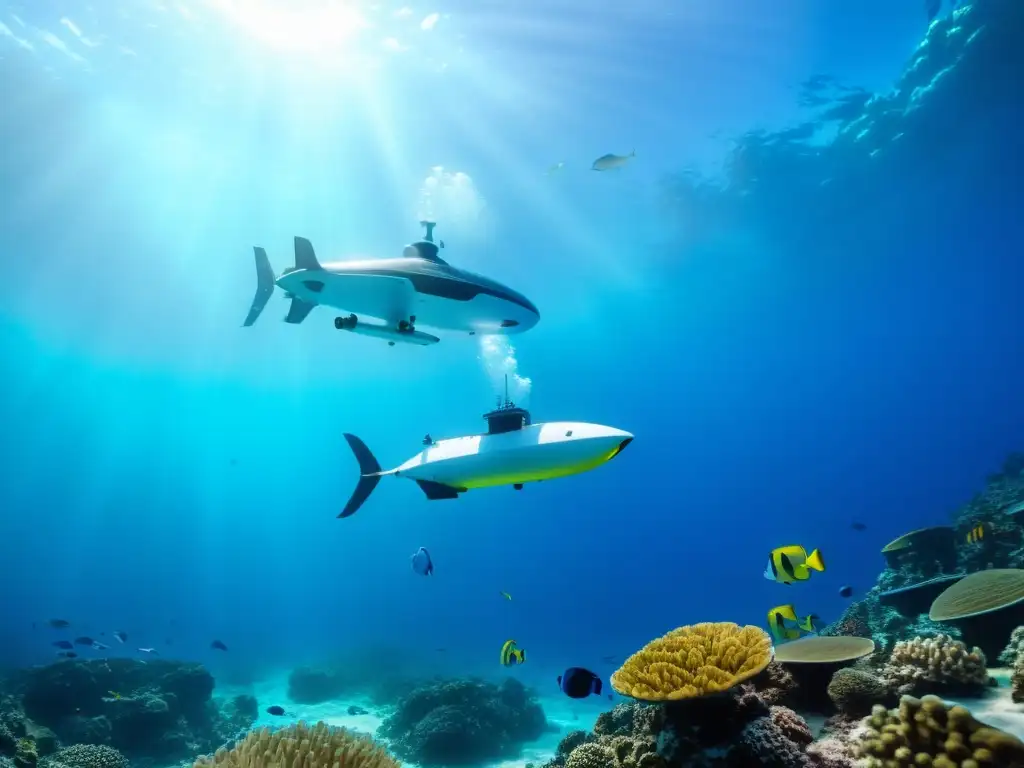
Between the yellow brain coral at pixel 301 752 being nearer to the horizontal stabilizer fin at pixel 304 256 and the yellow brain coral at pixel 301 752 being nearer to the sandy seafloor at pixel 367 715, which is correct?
the horizontal stabilizer fin at pixel 304 256

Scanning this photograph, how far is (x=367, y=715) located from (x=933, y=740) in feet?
81.2

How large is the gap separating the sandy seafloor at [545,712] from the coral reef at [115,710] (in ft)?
8.25

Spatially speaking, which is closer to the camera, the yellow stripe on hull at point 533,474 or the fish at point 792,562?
the yellow stripe on hull at point 533,474

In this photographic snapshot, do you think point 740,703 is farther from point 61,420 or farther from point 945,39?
point 61,420

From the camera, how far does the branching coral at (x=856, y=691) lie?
4.32 metres

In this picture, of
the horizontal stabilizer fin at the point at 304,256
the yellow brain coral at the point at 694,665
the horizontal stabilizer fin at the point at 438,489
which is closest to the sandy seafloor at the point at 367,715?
the horizontal stabilizer fin at the point at 438,489

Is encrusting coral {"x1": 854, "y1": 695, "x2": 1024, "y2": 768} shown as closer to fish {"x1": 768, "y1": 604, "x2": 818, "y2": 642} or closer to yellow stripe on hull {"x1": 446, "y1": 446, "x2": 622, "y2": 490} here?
yellow stripe on hull {"x1": 446, "y1": 446, "x2": 622, "y2": 490}

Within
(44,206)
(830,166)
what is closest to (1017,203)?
(830,166)

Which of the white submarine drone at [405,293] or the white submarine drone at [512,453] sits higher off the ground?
the white submarine drone at [405,293]

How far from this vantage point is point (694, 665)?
380cm

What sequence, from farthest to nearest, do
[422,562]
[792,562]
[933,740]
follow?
1. [422,562]
2. [792,562]
3. [933,740]

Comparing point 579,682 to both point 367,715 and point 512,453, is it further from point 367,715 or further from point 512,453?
point 367,715

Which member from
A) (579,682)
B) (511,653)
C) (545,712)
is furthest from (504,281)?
(579,682)

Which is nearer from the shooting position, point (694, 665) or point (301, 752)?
point (301, 752)
